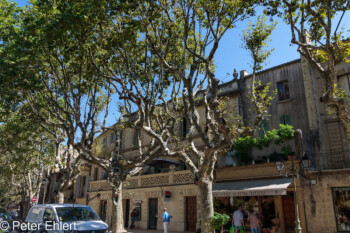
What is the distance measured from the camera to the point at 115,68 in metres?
15.1

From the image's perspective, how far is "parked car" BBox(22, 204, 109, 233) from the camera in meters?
9.03

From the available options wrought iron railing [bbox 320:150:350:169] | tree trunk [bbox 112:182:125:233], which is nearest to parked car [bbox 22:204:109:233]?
tree trunk [bbox 112:182:125:233]

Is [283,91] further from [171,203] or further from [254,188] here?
[171,203]

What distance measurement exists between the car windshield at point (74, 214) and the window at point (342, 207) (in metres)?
11.4

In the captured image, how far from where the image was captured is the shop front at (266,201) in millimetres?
14945

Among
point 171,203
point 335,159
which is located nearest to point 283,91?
point 335,159

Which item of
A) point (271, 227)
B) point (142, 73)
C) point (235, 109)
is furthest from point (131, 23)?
point (271, 227)

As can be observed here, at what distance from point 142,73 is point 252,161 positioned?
8572mm

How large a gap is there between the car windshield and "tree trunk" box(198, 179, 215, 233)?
12.7 ft

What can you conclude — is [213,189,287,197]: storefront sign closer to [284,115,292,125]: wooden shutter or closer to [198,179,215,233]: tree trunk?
[198,179,215,233]: tree trunk

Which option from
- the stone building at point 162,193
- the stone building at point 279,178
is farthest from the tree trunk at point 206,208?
the stone building at point 162,193

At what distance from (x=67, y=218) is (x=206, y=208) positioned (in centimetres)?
478

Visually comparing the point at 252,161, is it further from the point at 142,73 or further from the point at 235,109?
A: the point at 142,73

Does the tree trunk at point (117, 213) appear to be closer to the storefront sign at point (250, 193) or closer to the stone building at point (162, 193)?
the stone building at point (162, 193)
